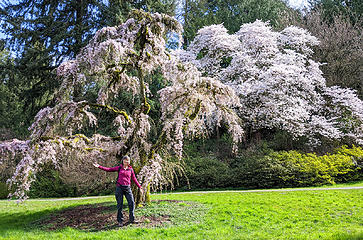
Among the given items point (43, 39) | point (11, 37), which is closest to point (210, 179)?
point (43, 39)

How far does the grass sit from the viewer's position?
5.13 metres

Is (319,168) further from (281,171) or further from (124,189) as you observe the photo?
(124,189)

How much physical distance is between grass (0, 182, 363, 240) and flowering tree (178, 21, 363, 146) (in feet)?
17.1

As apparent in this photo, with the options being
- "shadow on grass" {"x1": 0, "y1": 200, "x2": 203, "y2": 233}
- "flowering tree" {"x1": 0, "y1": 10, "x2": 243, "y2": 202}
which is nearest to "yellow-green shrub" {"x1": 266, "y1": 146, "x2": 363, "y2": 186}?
"flowering tree" {"x1": 0, "y1": 10, "x2": 243, "y2": 202}

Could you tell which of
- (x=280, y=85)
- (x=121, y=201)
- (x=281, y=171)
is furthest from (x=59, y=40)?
(x=281, y=171)

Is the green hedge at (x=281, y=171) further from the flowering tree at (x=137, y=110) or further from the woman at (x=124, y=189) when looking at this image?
the woman at (x=124, y=189)

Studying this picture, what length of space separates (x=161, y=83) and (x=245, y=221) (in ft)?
31.9

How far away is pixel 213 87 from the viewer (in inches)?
268

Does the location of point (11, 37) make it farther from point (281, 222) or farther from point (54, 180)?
point (281, 222)

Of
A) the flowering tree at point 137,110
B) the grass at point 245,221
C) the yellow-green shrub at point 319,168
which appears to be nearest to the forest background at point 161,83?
the yellow-green shrub at point 319,168

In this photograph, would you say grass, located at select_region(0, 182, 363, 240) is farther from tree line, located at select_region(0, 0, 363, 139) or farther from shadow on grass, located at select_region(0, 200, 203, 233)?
tree line, located at select_region(0, 0, 363, 139)

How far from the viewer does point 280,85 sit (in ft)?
41.3

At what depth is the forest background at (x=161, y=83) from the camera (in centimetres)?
1185

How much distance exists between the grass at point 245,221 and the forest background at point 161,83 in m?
3.71
